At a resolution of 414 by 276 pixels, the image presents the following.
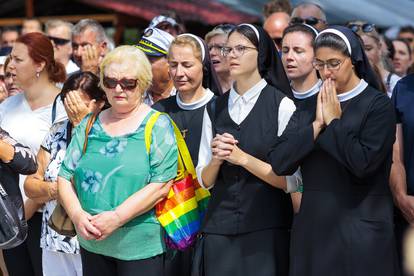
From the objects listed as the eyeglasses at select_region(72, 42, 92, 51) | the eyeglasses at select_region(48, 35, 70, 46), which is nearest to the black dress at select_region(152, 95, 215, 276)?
the eyeglasses at select_region(72, 42, 92, 51)

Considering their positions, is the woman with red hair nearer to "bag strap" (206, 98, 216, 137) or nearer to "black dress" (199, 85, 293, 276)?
"bag strap" (206, 98, 216, 137)

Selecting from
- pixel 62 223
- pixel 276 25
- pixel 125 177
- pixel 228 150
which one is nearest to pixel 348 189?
pixel 228 150

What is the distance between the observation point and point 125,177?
16.0 ft

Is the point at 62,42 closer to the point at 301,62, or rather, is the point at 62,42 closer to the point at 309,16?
the point at 309,16

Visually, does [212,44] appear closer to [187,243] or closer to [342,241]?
[187,243]

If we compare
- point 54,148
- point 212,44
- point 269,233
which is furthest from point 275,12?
point 269,233

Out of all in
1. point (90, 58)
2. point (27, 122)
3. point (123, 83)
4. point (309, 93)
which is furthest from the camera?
point (90, 58)

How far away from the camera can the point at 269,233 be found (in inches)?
194

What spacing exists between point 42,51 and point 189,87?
1457 mm

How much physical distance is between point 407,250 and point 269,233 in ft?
3.29

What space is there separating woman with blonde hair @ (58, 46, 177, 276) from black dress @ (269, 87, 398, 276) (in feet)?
2.47

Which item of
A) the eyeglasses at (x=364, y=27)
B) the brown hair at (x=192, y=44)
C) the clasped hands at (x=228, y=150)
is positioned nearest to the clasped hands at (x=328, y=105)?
the clasped hands at (x=228, y=150)

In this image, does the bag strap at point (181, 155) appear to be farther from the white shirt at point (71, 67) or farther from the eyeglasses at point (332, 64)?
the white shirt at point (71, 67)

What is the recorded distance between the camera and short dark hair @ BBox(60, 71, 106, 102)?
5793 mm
